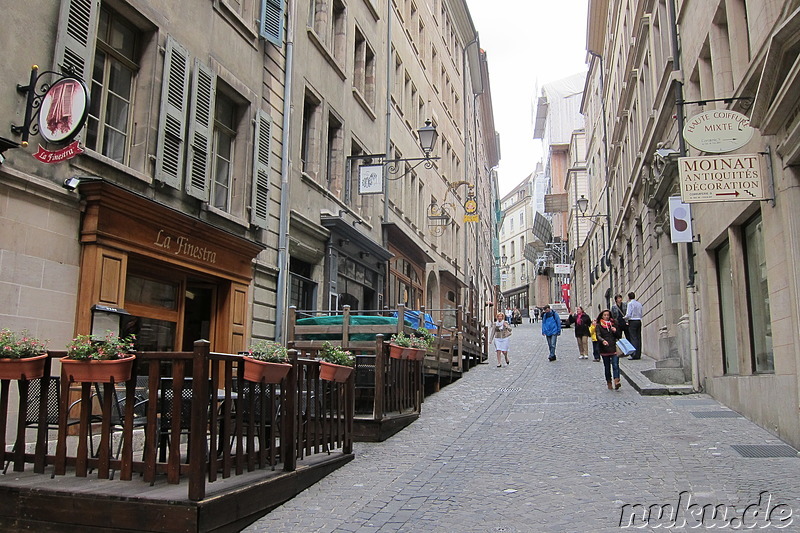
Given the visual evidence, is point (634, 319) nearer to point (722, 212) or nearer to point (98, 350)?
point (722, 212)

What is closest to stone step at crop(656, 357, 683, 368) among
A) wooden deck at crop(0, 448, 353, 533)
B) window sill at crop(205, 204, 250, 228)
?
window sill at crop(205, 204, 250, 228)

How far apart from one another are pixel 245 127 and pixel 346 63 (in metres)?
6.37

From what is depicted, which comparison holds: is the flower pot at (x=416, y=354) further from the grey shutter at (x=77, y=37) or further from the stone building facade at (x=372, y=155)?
the grey shutter at (x=77, y=37)

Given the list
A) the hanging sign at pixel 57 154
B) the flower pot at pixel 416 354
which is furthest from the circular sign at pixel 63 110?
the flower pot at pixel 416 354

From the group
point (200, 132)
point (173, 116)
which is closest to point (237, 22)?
point (200, 132)

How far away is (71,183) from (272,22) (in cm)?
661

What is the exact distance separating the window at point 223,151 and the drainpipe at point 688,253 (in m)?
7.95

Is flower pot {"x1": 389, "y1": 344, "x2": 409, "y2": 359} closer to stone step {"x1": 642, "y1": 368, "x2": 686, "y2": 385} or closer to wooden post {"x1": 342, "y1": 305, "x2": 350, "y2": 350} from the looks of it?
wooden post {"x1": 342, "y1": 305, "x2": 350, "y2": 350}

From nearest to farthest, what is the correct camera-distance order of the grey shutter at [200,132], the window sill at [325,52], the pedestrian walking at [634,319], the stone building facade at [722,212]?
the stone building facade at [722,212]
the grey shutter at [200,132]
the window sill at [325,52]
the pedestrian walking at [634,319]

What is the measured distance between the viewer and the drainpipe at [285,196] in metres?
13.1

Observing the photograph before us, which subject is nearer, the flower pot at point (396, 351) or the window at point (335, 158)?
the flower pot at point (396, 351)

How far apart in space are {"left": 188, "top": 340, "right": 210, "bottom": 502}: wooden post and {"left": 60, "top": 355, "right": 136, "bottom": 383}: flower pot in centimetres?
46

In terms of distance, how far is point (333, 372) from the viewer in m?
7.41

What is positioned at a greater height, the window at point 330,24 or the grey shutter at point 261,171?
the window at point 330,24
